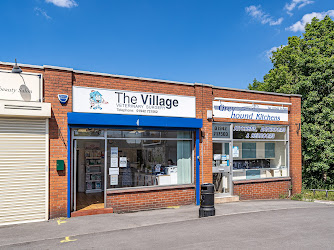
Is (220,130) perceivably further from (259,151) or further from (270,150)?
(270,150)

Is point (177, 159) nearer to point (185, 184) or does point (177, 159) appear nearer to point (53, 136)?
point (185, 184)

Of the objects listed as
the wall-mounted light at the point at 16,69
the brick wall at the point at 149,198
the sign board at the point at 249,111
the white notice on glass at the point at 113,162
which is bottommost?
the brick wall at the point at 149,198

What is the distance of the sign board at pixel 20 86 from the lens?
8680 millimetres

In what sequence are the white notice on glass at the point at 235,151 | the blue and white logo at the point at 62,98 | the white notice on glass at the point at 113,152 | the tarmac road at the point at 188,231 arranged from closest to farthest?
the tarmac road at the point at 188,231
the blue and white logo at the point at 62,98
the white notice on glass at the point at 113,152
the white notice on glass at the point at 235,151

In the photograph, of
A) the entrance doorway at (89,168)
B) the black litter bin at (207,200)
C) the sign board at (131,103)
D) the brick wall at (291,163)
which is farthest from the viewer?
the entrance doorway at (89,168)

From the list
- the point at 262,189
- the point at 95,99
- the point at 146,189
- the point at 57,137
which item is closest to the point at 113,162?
the point at 146,189

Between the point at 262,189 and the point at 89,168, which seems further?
the point at 89,168

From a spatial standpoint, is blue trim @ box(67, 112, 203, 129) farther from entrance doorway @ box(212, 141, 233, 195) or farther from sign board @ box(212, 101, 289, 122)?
entrance doorway @ box(212, 141, 233, 195)

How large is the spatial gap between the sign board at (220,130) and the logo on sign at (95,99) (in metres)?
4.75

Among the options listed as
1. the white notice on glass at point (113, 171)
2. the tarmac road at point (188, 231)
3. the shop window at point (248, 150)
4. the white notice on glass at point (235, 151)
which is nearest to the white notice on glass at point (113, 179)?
the white notice on glass at point (113, 171)

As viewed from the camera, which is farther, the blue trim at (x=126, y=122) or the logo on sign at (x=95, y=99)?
the logo on sign at (x=95, y=99)

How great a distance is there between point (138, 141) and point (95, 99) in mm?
2150

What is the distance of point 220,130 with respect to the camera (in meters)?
12.5

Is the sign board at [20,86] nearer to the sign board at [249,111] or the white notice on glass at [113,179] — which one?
the white notice on glass at [113,179]
